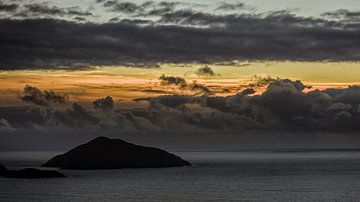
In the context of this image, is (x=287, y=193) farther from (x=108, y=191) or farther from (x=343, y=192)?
(x=108, y=191)

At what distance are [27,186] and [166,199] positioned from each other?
62.6 meters

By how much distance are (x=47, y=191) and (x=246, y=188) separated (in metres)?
56.4

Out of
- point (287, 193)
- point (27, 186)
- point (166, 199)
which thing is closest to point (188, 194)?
point (166, 199)

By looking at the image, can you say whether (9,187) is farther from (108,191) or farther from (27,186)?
(108,191)

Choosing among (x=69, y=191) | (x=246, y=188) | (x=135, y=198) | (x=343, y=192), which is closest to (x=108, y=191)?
(x=69, y=191)

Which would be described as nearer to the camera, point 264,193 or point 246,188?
point 264,193

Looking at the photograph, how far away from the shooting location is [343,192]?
163750mm

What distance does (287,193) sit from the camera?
160 m

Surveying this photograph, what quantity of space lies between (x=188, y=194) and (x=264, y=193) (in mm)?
20135

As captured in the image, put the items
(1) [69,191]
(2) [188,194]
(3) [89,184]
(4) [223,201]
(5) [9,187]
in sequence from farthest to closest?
(3) [89,184] < (5) [9,187] < (1) [69,191] < (2) [188,194] < (4) [223,201]

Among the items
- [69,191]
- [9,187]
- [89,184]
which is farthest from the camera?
[89,184]

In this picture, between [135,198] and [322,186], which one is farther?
[322,186]

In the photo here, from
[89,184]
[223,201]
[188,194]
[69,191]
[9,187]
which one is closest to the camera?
[223,201]

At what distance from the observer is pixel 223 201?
5571 inches
